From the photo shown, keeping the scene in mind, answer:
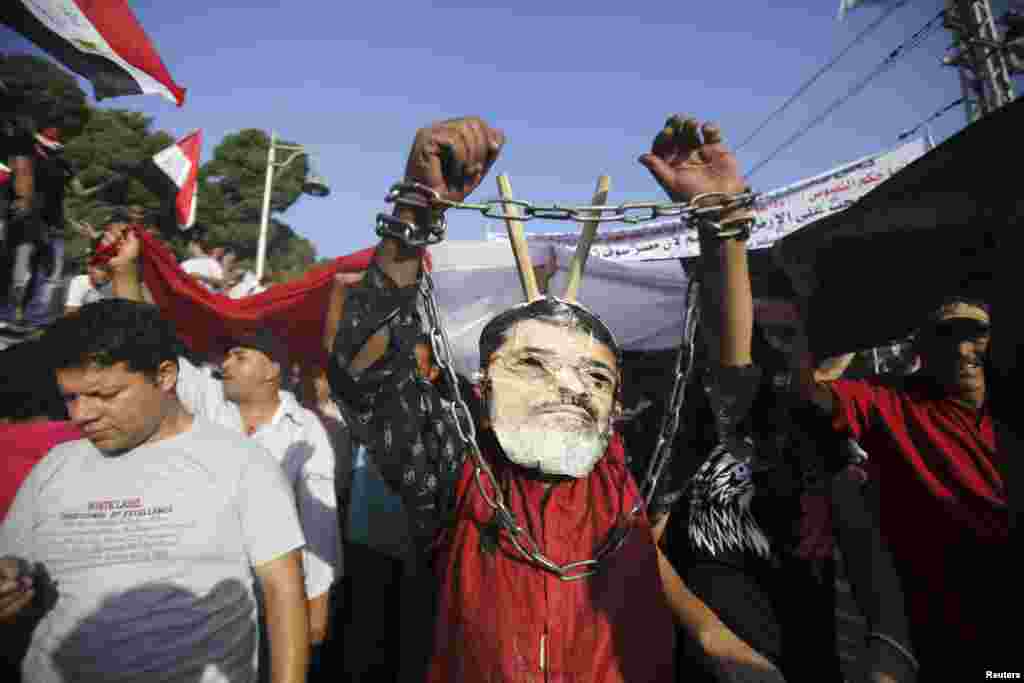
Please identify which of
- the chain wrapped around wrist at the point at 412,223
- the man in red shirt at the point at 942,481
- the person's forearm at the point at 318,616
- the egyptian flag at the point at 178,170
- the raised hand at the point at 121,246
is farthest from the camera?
the egyptian flag at the point at 178,170

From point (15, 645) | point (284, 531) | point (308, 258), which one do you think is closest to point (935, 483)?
point (284, 531)

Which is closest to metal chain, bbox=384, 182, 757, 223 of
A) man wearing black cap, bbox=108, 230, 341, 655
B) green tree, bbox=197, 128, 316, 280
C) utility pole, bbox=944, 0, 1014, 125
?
man wearing black cap, bbox=108, 230, 341, 655

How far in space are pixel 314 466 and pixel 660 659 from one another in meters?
2.15

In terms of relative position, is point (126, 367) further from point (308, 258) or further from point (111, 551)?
point (308, 258)

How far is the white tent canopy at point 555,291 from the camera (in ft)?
15.5

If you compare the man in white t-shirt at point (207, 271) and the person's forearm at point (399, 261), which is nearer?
the person's forearm at point (399, 261)

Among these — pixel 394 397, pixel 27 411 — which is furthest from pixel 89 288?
pixel 394 397

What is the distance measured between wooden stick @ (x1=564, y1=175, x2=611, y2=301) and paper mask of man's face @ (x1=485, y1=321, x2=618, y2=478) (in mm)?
180

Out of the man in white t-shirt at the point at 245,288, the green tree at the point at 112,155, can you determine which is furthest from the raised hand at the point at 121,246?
the green tree at the point at 112,155

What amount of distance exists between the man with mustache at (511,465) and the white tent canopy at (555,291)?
3018 millimetres

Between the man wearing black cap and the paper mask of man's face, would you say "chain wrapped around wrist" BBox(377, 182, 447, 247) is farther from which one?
the man wearing black cap

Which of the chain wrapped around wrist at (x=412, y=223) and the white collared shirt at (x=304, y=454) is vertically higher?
the chain wrapped around wrist at (x=412, y=223)

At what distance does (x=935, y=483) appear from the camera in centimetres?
229

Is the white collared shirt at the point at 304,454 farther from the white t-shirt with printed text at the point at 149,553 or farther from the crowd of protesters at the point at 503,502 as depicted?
the white t-shirt with printed text at the point at 149,553
